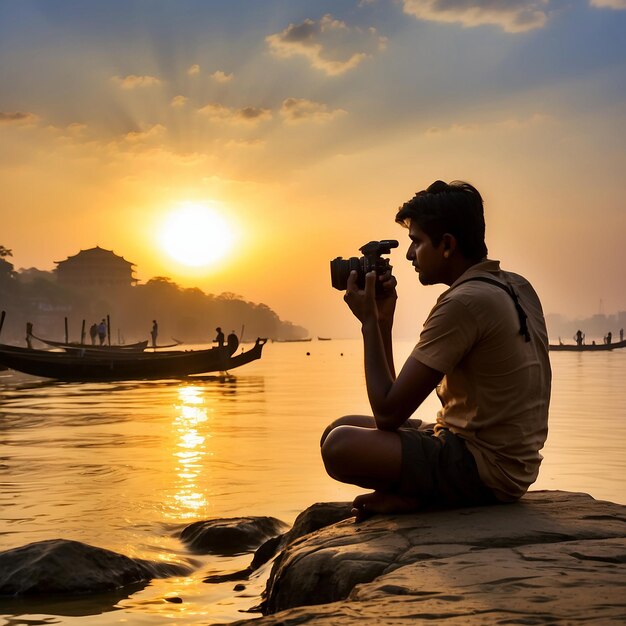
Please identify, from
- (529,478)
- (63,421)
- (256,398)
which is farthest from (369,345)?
(256,398)

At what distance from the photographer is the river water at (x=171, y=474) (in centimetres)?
464

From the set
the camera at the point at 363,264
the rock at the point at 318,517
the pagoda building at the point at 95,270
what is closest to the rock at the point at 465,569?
the rock at the point at 318,517

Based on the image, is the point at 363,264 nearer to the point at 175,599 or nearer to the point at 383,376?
the point at 383,376

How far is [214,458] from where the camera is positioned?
1109 cm

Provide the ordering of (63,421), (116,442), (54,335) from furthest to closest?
(54,335) → (63,421) → (116,442)

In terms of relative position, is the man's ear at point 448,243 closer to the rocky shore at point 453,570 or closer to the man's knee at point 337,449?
the man's knee at point 337,449

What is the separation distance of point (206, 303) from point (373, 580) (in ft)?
475

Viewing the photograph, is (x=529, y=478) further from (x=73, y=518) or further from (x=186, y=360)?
(x=186, y=360)

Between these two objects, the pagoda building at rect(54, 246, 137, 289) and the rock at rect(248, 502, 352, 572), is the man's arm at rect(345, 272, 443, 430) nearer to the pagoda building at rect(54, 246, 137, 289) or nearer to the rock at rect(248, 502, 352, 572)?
the rock at rect(248, 502, 352, 572)

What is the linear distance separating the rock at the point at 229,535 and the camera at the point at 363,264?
2.80m

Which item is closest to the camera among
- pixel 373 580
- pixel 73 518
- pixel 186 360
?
pixel 373 580

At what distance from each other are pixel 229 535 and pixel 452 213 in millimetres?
3357

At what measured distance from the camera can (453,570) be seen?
2613mm

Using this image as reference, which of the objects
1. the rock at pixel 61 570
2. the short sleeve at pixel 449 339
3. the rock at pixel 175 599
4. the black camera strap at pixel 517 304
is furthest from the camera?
the rock at pixel 175 599
